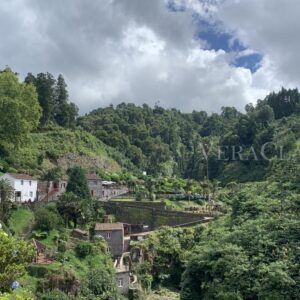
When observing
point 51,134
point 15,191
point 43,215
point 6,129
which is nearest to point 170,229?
point 43,215

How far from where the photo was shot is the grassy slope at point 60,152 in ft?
176

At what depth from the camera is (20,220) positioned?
39.0 meters

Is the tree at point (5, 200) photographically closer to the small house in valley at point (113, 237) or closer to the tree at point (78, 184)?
the tree at point (78, 184)

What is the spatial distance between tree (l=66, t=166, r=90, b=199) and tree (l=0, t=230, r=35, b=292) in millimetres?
29347

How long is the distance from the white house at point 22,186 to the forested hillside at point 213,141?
30.7 meters

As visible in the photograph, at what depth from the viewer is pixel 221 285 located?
27625 millimetres

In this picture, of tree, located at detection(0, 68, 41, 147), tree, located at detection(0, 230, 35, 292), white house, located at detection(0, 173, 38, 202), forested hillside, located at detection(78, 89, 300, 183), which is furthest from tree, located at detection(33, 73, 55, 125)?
tree, located at detection(0, 230, 35, 292)

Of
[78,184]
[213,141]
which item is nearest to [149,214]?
[78,184]

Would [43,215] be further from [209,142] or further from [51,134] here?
[209,142]

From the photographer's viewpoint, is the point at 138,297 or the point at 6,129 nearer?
the point at 138,297

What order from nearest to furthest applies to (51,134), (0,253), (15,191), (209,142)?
1. (0,253)
2. (15,191)
3. (51,134)
4. (209,142)

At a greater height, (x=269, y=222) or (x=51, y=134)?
(x=51, y=134)

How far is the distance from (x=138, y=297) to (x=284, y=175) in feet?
60.0

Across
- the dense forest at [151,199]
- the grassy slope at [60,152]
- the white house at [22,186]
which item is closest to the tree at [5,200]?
A: the dense forest at [151,199]
